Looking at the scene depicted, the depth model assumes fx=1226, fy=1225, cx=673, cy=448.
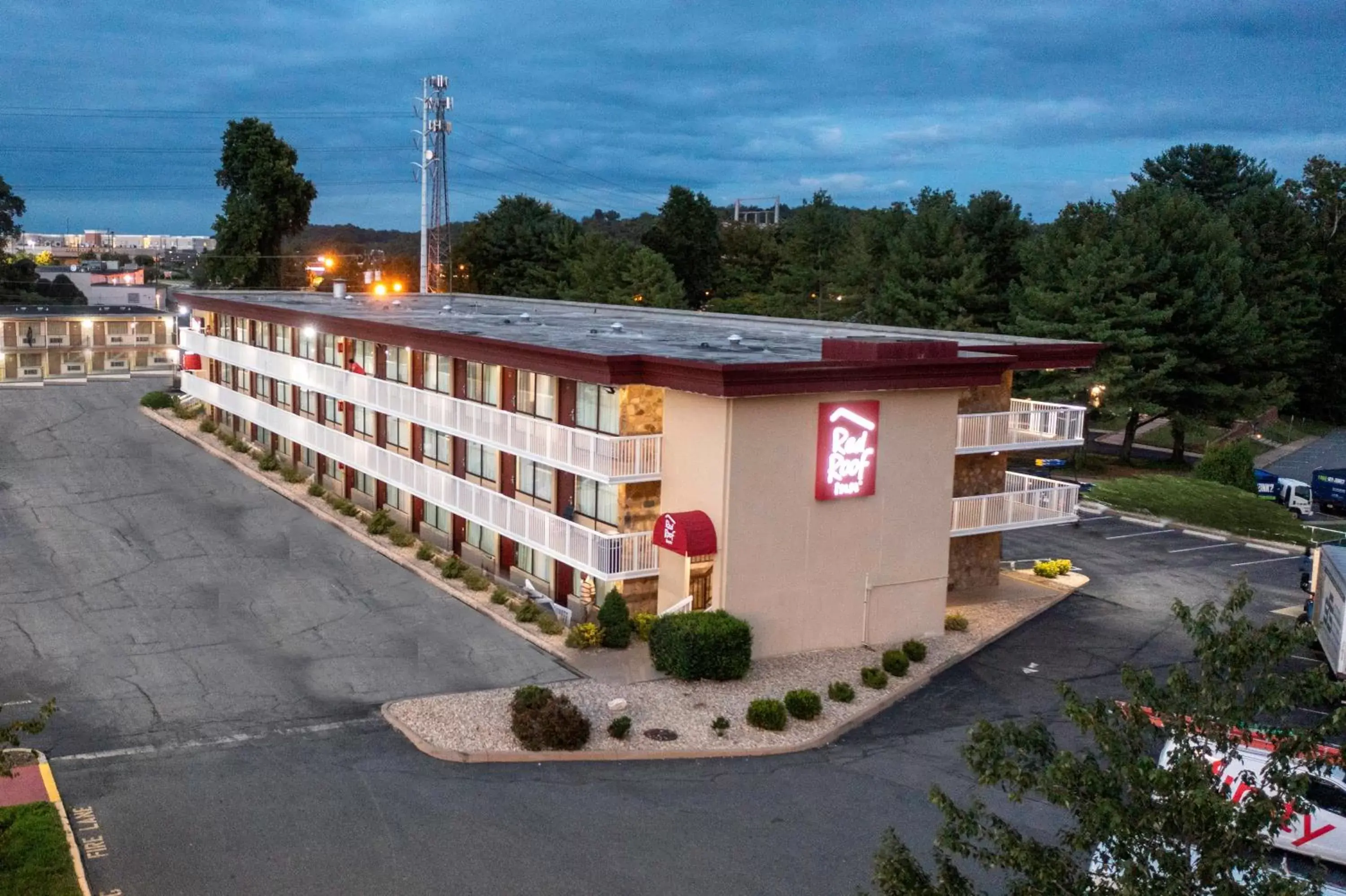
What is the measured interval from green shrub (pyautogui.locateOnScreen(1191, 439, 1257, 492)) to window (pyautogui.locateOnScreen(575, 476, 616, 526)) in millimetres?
34262

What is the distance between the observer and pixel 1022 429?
3562 centimetres


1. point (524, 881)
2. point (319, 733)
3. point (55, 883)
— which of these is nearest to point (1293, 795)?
point (524, 881)

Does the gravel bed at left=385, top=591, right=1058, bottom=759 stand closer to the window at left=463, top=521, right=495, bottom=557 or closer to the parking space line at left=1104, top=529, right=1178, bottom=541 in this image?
the window at left=463, top=521, right=495, bottom=557

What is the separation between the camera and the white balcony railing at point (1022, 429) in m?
33.8

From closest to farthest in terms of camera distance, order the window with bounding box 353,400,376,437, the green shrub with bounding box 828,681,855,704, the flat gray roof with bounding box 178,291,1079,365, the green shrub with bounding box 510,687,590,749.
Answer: the green shrub with bounding box 510,687,590,749, the green shrub with bounding box 828,681,855,704, the flat gray roof with bounding box 178,291,1079,365, the window with bounding box 353,400,376,437

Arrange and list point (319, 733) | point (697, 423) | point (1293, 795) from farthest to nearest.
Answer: point (697, 423)
point (319, 733)
point (1293, 795)

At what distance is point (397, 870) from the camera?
A: 60.3ft

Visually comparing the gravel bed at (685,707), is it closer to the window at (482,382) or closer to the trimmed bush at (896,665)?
the trimmed bush at (896,665)

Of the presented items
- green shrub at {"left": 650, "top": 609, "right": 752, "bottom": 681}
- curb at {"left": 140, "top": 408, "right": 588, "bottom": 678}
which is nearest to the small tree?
Result: green shrub at {"left": 650, "top": 609, "right": 752, "bottom": 681}

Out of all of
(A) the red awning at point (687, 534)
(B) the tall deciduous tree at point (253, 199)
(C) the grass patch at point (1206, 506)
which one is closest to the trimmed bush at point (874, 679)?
(A) the red awning at point (687, 534)

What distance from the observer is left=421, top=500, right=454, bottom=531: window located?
3914 cm

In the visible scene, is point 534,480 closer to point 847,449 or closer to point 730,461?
point 730,461

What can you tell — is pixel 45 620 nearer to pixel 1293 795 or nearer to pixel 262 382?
pixel 262 382

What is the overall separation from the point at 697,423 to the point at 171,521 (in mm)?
21168
